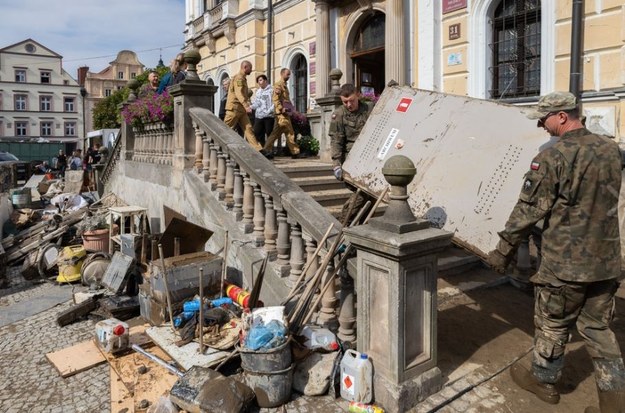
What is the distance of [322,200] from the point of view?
593cm

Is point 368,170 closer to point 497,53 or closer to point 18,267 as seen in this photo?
point 497,53

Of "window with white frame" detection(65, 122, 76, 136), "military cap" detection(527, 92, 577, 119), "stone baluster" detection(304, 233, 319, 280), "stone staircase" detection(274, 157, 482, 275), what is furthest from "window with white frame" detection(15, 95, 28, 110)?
"military cap" detection(527, 92, 577, 119)

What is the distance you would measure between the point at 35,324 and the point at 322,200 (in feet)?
11.9

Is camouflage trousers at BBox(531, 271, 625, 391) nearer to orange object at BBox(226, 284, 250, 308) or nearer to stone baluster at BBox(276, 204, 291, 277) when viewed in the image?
stone baluster at BBox(276, 204, 291, 277)

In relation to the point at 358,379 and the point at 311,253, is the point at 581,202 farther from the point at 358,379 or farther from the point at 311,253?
the point at 311,253

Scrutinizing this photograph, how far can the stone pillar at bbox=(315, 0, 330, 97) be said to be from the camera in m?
13.3

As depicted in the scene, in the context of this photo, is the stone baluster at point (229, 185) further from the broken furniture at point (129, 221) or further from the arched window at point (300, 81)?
the arched window at point (300, 81)

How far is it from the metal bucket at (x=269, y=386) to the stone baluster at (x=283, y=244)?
53.0 inches

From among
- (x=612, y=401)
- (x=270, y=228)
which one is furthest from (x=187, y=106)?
(x=612, y=401)

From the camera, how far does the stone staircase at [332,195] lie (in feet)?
17.6

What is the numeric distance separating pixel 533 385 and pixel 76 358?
371cm

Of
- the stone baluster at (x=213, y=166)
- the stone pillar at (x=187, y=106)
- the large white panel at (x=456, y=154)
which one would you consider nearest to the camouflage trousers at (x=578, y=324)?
the large white panel at (x=456, y=154)

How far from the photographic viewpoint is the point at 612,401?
2.77m

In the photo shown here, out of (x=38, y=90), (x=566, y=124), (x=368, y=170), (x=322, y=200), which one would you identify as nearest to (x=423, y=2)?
(x=322, y=200)
